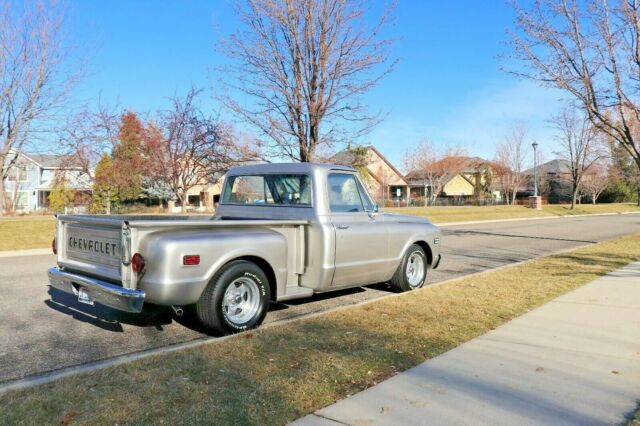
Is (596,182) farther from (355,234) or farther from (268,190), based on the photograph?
(268,190)

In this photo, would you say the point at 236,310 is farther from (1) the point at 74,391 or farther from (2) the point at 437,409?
(2) the point at 437,409

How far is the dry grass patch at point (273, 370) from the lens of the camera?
339cm

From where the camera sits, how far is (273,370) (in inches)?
165

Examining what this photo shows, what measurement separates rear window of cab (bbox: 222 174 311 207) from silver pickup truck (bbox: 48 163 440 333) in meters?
0.01

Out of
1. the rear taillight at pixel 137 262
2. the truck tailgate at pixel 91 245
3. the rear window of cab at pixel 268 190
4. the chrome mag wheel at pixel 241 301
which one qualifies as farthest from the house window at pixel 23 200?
the rear taillight at pixel 137 262

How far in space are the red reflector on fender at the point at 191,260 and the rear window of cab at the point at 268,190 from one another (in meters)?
1.82

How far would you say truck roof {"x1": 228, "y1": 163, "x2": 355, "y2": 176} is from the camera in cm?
643

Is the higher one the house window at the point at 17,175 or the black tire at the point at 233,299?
the house window at the point at 17,175

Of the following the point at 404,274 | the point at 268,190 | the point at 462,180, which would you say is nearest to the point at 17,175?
the point at 268,190

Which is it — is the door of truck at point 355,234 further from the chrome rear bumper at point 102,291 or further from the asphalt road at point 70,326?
the chrome rear bumper at point 102,291

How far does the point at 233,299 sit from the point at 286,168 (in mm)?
1997

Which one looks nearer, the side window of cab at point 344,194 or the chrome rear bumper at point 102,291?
the chrome rear bumper at point 102,291

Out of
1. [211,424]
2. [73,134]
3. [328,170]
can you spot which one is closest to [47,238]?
[73,134]

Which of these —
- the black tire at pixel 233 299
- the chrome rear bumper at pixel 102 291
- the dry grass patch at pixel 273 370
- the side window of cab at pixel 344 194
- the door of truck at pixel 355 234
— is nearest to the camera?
the dry grass patch at pixel 273 370
